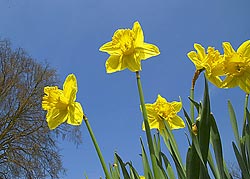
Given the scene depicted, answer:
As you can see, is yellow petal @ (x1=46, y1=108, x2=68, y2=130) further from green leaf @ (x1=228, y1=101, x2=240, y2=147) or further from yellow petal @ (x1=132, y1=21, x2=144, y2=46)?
green leaf @ (x1=228, y1=101, x2=240, y2=147)

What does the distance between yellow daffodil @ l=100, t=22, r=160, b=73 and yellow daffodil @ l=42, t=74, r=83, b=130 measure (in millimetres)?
68

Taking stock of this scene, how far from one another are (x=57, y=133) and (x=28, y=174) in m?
1.00

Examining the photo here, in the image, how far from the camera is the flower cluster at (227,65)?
56 cm

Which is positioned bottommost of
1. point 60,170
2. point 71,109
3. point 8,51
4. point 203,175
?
point 203,175

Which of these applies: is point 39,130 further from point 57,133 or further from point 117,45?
point 117,45

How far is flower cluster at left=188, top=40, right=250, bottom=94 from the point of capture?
0.56 meters

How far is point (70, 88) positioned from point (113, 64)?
8 cm

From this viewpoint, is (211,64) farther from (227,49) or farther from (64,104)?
(64,104)

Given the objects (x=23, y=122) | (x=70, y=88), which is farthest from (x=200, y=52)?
(x=23, y=122)

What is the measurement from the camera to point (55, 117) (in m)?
0.59

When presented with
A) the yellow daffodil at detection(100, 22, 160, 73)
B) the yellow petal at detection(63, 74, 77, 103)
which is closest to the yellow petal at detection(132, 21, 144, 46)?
the yellow daffodil at detection(100, 22, 160, 73)

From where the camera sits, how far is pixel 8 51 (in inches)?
328

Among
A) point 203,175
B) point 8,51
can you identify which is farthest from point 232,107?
point 8,51

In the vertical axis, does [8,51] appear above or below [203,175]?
above
